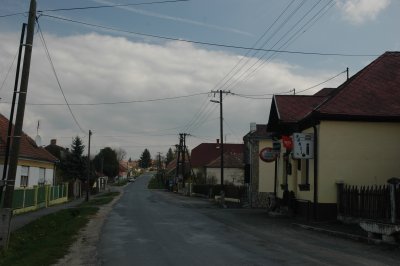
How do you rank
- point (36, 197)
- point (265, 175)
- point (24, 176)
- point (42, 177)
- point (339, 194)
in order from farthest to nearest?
point (265, 175), point (42, 177), point (24, 176), point (36, 197), point (339, 194)

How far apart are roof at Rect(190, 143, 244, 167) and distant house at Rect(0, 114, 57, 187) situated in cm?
5539

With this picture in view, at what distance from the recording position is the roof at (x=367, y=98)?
2158cm

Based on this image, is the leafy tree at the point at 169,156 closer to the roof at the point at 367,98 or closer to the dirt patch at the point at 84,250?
the roof at the point at 367,98

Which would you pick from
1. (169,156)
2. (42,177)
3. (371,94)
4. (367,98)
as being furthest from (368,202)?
(169,156)

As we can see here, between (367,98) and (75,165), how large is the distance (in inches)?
2265

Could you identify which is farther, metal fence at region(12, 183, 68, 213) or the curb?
metal fence at region(12, 183, 68, 213)

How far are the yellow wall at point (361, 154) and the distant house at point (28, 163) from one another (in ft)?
68.0

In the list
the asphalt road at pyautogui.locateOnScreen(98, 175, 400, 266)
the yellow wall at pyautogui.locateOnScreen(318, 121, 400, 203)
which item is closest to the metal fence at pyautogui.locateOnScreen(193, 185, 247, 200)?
the yellow wall at pyautogui.locateOnScreen(318, 121, 400, 203)

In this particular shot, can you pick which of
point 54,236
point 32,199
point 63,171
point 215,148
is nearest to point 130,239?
point 54,236

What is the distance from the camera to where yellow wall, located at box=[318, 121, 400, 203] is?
71.5 ft

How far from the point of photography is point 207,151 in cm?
10162

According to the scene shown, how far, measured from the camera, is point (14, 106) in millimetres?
16531

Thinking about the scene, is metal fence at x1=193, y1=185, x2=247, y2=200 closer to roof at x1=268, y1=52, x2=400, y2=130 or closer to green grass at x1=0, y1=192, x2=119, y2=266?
roof at x1=268, y1=52, x2=400, y2=130

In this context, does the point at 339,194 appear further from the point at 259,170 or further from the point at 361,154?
the point at 259,170
